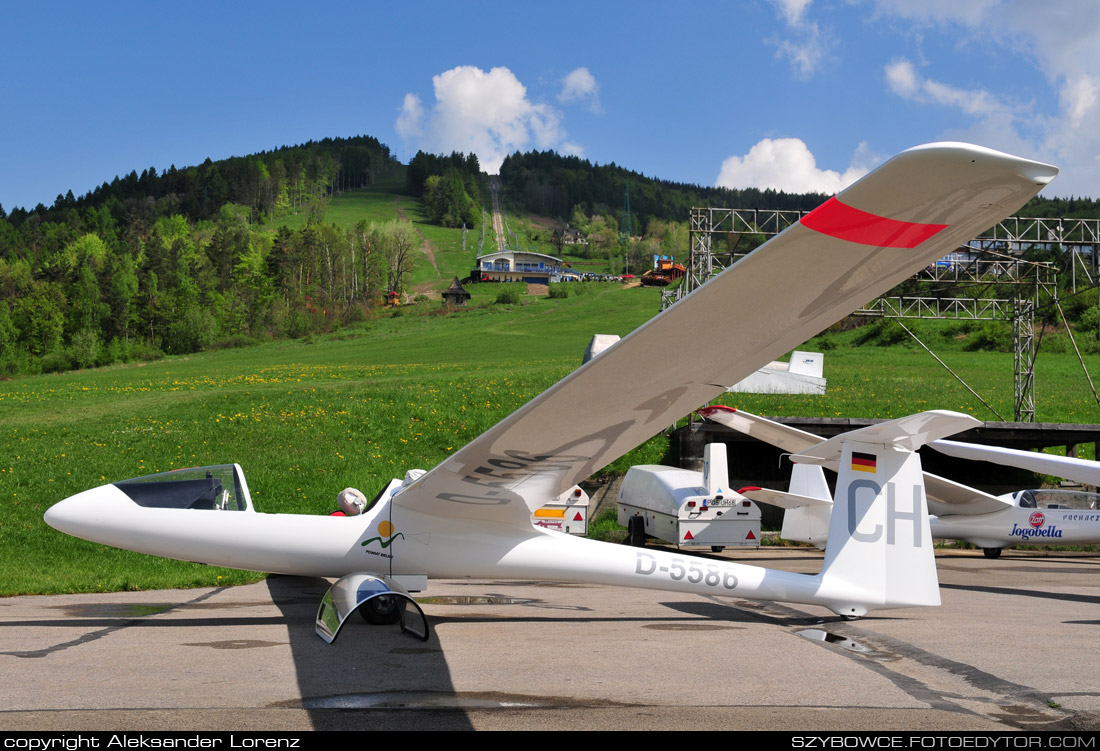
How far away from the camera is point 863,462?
7641 millimetres

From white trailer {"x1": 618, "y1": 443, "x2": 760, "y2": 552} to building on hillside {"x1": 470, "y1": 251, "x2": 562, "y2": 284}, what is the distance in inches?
4629

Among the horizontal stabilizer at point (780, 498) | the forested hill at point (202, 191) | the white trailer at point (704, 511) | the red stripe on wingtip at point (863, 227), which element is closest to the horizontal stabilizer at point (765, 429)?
the horizontal stabilizer at point (780, 498)

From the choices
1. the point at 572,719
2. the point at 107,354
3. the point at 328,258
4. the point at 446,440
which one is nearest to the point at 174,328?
the point at 107,354

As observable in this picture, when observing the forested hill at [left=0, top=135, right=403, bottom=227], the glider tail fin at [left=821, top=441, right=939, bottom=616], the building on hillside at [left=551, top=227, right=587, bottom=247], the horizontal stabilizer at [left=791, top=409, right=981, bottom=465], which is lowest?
the glider tail fin at [left=821, top=441, right=939, bottom=616]

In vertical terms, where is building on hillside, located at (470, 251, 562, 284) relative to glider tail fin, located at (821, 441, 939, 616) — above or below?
above

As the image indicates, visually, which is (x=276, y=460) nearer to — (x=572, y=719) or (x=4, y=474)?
(x=4, y=474)

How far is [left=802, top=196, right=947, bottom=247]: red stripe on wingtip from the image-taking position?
367cm

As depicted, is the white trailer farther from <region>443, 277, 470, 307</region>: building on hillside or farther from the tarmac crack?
<region>443, 277, 470, 307</region>: building on hillside

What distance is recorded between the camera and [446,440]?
22859 millimetres

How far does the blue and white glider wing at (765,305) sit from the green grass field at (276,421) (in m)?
8.03

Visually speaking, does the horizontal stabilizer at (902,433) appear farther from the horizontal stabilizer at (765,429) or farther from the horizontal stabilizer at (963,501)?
the horizontal stabilizer at (963,501)

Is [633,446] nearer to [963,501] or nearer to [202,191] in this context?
[963,501]

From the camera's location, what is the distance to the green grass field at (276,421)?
13.6 meters

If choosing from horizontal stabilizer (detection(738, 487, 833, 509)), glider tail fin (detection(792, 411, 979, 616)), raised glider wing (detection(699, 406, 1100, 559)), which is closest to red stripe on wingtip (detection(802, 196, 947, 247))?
glider tail fin (detection(792, 411, 979, 616))
